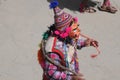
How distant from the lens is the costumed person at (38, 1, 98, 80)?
13.2 ft

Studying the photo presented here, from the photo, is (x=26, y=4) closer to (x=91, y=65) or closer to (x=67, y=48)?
(x=91, y=65)

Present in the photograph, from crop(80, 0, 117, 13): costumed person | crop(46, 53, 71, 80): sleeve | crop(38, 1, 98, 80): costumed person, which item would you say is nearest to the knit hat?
crop(38, 1, 98, 80): costumed person

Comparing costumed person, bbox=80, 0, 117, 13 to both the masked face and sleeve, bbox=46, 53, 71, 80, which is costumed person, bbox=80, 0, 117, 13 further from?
sleeve, bbox=46, 53, 71, 80

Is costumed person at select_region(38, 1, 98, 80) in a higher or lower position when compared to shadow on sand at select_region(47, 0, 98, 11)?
lower

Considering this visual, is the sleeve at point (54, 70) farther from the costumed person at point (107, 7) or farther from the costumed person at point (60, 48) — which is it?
the costumed person at point (107, 7)

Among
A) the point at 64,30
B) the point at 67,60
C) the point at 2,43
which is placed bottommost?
the point at 67,60

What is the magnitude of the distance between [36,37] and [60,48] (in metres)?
3.11

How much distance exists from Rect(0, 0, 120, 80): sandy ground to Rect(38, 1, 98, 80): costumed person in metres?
2.10

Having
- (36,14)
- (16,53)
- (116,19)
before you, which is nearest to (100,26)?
(116,19)

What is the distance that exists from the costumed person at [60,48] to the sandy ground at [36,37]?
210cm

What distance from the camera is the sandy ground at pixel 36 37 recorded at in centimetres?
635

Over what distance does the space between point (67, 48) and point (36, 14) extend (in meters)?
3.79

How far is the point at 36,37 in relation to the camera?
23.4ft

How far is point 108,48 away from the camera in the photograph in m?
7.04
